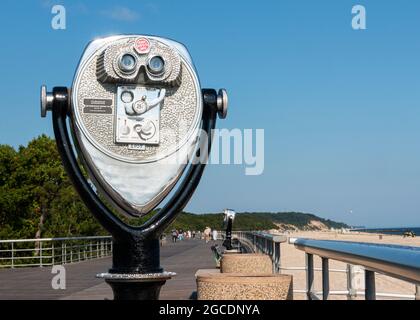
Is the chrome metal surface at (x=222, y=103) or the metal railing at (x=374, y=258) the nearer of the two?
the metal railing at (x=374, y=258)

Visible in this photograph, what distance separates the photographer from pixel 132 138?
13.6 feet

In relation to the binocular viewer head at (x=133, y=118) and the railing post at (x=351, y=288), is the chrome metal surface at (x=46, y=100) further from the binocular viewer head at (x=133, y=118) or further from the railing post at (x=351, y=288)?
the railing post at (x=351, y=288)

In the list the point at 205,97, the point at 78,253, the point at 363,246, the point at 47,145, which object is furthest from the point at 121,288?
the point at 47,145

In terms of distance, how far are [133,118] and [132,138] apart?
0.13m

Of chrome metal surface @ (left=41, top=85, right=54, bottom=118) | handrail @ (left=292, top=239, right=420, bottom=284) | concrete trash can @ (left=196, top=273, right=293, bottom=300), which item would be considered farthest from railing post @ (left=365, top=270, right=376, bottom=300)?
chrome metal surface @ (left=41, top=85, right=54, bottom=118)

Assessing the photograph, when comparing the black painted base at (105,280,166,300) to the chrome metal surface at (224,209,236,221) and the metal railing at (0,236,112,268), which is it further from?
the metal railing at (0,236,112,268)

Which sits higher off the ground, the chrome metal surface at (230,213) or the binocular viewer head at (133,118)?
the binocular viewer head at (133,118)

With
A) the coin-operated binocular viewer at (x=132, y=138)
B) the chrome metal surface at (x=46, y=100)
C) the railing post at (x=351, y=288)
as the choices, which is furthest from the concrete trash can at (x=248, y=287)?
the railing post at (x=351, y=288)

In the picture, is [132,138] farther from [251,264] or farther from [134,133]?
[251,264]

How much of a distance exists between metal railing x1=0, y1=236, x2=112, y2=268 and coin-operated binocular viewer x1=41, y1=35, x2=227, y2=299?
15.1 m

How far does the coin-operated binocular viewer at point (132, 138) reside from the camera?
4141 millimetres

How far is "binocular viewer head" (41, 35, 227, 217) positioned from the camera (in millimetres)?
4145
